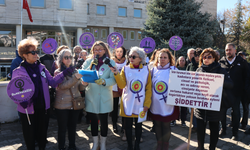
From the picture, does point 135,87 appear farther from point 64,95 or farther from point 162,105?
point 64,95

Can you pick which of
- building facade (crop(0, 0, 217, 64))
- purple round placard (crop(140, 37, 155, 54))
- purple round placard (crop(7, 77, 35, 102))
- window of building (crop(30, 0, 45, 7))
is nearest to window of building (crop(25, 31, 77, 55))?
building facade (crop(0, 0, 217, 64))

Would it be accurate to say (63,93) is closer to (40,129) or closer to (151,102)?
(40,129)

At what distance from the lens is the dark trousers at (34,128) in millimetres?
3146

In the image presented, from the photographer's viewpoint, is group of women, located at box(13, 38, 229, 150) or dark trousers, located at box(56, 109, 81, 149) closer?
group of women, located at box(13, 38, 229, 150)

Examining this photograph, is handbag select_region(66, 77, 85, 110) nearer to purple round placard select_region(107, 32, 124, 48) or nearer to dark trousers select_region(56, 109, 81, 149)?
dark trousers select_region(56, 109, 81, 149)

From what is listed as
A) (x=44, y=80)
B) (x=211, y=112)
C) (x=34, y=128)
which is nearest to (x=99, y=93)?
(x=44, y=80)

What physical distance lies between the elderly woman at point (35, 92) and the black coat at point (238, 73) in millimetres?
3809

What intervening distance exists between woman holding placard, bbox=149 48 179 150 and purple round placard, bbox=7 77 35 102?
2.10 metres

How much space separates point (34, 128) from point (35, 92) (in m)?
0.64

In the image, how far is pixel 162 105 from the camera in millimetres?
3500

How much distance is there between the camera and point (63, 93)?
365 cm

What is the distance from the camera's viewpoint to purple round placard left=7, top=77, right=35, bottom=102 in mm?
2893

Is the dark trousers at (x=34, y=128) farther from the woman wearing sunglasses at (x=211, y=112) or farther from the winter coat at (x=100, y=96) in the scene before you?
the woman wearing sunglasses at (x=211, y=112)

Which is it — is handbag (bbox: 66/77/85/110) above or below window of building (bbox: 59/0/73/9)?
below
